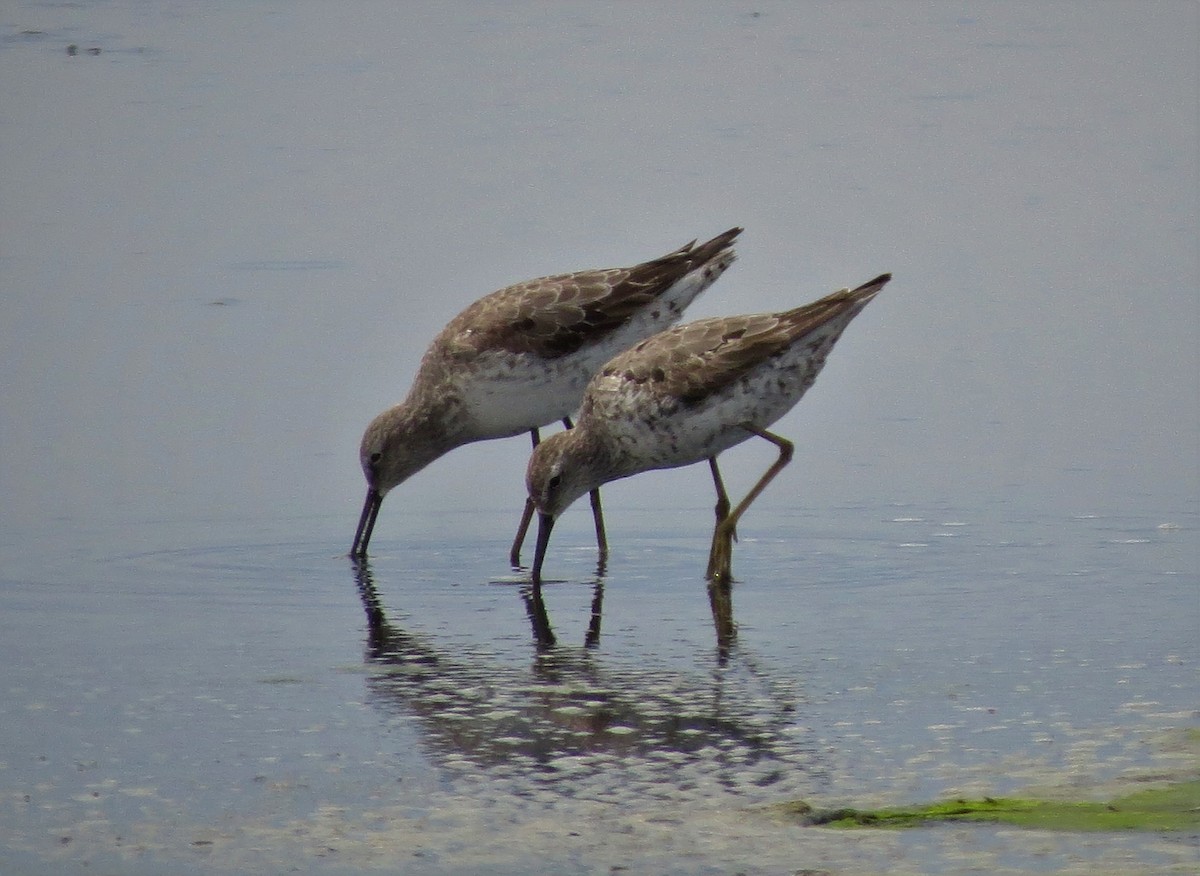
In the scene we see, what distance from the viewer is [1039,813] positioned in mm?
5316

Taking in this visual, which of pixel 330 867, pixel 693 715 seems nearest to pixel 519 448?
pixel 693 715

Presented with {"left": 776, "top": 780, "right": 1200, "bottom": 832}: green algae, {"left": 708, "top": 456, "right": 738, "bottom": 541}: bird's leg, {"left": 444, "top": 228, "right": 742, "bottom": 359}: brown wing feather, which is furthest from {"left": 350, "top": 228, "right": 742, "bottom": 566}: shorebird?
{"left": 776, "top": 780, "right": 1200, "bottom": 832}: green algae

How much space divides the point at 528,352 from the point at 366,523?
3.84 feet

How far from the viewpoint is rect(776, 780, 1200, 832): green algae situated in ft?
17.2

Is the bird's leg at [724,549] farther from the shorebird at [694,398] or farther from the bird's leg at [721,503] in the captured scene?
the bird's leg at [721,503]

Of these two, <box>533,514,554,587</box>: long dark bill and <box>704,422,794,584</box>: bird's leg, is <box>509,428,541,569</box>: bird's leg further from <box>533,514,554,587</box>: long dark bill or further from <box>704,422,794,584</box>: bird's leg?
<box>704,422,794,584</box>: bird's leg

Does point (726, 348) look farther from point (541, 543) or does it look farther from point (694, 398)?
point (541, 543)

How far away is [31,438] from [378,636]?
3.53 m

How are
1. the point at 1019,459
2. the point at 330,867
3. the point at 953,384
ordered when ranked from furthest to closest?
the point at 953,384 → the point at 1019,459 → the point at 330,867

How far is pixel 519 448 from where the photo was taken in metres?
11.3

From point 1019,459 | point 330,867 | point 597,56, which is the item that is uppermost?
point 597,56

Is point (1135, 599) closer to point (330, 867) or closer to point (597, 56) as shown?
point (330, 867)

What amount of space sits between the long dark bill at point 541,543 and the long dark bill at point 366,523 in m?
0.78

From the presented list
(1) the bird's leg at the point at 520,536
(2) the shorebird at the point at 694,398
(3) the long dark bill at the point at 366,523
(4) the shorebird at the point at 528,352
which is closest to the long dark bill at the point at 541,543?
(2) the shorebird at the point at 694,398
